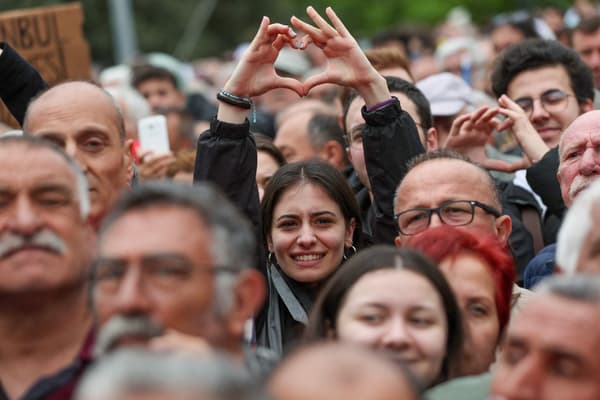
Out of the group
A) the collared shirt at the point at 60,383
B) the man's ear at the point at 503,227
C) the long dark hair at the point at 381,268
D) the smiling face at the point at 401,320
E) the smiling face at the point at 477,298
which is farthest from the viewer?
the man's ear at the point at 503,227

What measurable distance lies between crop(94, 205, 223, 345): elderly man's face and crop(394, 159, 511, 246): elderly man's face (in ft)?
6.37

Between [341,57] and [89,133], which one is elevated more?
[341,57]

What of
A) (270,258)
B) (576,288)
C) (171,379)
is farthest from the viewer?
(270,258)

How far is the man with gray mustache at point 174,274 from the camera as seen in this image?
143 inches

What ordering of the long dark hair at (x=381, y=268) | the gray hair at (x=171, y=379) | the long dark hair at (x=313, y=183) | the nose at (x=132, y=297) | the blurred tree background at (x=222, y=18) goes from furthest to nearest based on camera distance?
1. the blurred tree background at (x=222, y=18)
2. the long dark hair at (x=313, y=183)
3. the long dark hair at (x=381, y=268)
4. the nose at (x=132, y=297)
5. the gray hair at (x=171, y=379)

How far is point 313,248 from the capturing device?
582cm

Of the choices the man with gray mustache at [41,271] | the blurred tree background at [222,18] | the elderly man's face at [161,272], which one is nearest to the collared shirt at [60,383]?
the man with gray mustache at [41,271]

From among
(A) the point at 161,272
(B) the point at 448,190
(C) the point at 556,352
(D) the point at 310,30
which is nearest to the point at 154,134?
(D) the point at 310,30

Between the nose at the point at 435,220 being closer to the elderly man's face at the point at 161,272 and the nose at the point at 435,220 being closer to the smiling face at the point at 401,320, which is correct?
the smiling face at the point at 401,320

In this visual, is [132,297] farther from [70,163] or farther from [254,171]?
[254,171]

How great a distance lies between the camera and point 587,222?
4.00 meters

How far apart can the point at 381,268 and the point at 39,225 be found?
1052 millimetres

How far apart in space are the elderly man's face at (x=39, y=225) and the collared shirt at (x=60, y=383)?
0.24 m

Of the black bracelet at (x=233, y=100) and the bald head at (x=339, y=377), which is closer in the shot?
the bald head at (x=339, y=377)
